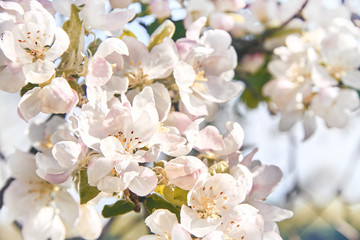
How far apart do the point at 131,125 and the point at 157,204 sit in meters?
0.13

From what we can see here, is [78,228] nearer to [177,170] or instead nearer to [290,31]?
[177,170]

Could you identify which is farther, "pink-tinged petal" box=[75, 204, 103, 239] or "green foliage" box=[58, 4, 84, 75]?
"pink-tinged petal" box=[75, 204, 103, 239]

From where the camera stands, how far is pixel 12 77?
28.0 inches

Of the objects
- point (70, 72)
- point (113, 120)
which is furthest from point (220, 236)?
point (70, 72)

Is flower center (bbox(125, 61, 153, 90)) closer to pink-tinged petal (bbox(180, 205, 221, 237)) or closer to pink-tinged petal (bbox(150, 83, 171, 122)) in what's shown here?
pink-tinged petal (bbox(150, 83, 171, 122))

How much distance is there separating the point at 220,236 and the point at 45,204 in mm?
418

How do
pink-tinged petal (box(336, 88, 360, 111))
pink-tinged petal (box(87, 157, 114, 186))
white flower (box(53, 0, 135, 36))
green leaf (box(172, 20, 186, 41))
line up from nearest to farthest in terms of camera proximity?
pink-tinged petal (box(87, 157, 114, 186))
white flower (box(53, 0, 135, 36))
green leaf (box(172, 20, 186, 41))
pink-tinged petal (box(336, 88, 360, 111))

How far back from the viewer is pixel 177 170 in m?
0.70

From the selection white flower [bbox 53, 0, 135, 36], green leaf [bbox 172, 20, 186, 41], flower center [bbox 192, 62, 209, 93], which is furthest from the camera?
green leaf [bbox 172, 20, 186, 41]

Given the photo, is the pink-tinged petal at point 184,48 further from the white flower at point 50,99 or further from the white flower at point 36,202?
the white flower at point 36,202

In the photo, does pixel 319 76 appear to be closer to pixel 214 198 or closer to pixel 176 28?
pixel 176 28

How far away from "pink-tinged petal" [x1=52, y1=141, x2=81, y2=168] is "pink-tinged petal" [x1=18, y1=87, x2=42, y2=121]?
0.07 meters

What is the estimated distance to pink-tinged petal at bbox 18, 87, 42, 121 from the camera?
70 cm

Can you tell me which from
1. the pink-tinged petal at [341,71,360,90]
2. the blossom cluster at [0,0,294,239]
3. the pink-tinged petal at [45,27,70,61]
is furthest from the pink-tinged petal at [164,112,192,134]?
the pink-tinged petal at [341,71,360,90]
